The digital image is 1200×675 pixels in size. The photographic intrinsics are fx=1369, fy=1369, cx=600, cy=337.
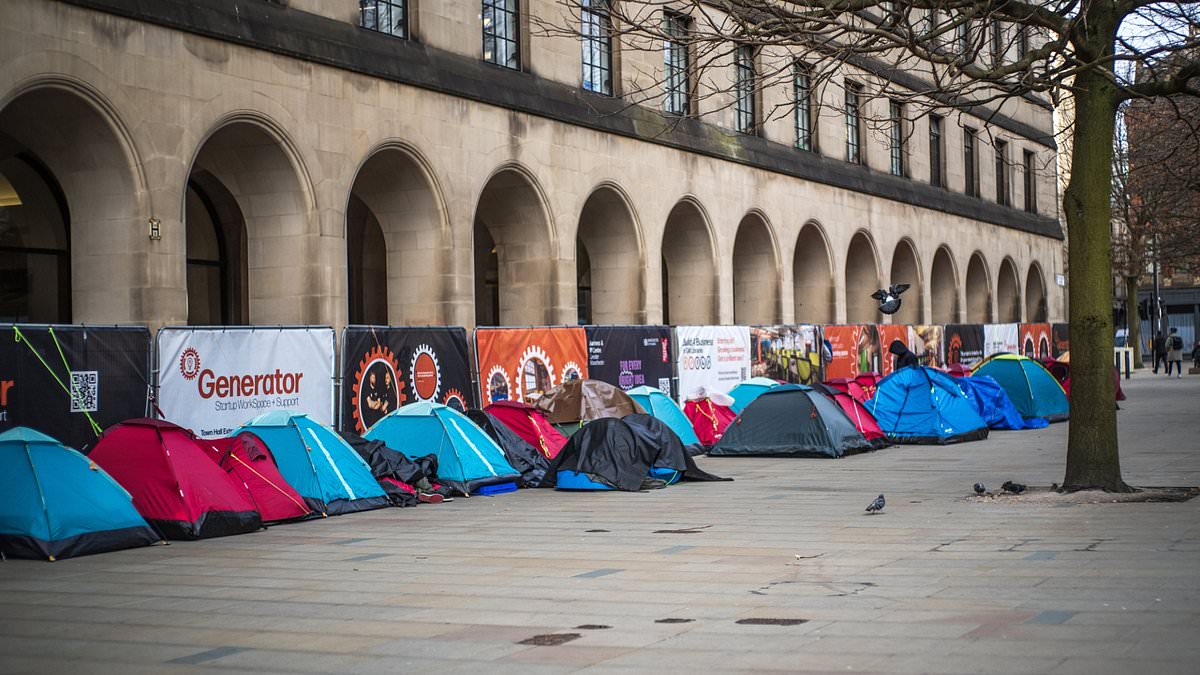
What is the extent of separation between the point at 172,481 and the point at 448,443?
4.78 metres

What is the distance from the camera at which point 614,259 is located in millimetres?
31172

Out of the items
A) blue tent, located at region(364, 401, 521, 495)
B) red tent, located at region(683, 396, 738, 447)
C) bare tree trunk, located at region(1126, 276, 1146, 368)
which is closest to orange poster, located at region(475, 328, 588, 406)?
red tent, located at region(683, 396, 738, 447)

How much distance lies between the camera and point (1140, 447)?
22.9 meters

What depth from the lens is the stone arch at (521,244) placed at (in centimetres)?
2752

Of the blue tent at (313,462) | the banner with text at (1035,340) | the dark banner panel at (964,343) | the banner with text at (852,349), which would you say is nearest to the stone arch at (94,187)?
the blue tent at (313,462)

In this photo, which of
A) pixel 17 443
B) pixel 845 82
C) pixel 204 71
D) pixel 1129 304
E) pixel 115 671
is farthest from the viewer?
pixel 1129 304

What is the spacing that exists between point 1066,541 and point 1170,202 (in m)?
36.7

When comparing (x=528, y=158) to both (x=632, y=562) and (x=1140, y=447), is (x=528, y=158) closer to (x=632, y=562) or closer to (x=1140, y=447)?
(x=1140, y=447)

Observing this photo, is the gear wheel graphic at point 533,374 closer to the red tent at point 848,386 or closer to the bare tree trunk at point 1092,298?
the red tent at point 848,386

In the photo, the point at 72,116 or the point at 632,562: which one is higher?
the point at 72,116

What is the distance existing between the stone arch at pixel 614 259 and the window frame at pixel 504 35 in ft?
13.7

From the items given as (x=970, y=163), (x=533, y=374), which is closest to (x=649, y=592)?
(x=533, y=374)

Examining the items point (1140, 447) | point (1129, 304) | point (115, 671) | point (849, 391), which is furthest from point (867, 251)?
point (115, 671)

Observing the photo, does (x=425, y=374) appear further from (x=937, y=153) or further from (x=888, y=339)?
(x=937, y=153)
